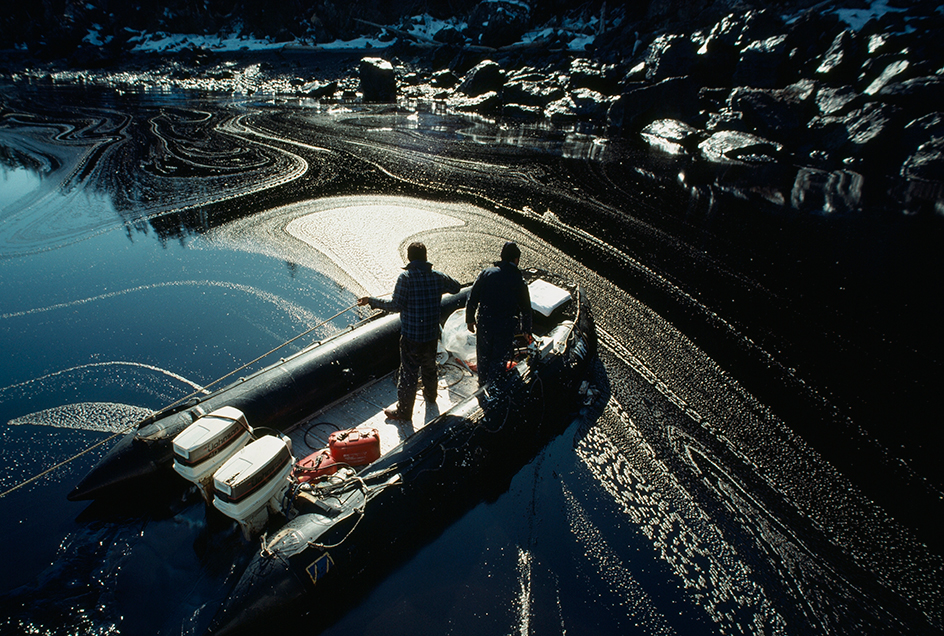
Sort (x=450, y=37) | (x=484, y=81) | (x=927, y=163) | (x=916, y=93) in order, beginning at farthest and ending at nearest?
(x=450, y=37), (x=484, y=81), (x=916, y=93), (x=927, y=163)

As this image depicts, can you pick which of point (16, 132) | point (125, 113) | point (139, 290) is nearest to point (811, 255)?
point (139, 290)

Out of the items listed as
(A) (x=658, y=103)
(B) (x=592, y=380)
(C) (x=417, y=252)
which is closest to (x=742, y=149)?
(A) (x=658, y=103)

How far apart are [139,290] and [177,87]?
1250 inches

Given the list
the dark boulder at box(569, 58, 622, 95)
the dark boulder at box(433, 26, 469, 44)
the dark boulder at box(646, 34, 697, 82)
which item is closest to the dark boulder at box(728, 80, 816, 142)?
the dark boulder at box(646, 34, 697, 82)

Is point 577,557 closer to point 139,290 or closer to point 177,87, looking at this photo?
point 139,290

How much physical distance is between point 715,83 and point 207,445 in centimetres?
2575

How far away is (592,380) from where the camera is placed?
620 cm

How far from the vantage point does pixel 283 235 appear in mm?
10133

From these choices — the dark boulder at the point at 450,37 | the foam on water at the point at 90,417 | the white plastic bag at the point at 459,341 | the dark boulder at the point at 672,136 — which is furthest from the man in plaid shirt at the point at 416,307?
the dark boulder at the point at 450,37

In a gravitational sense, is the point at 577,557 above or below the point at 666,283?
below

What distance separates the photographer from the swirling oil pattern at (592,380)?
147 inches

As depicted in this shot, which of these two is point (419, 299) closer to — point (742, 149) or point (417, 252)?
point (417, 252)

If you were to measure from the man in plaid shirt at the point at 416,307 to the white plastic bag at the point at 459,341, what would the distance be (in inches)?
46.9

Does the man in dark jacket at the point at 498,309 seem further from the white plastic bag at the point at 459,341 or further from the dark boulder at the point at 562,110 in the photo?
the dark boulder at the point at 562,110
